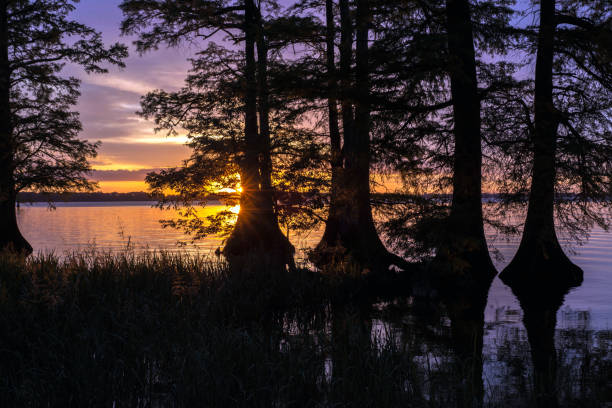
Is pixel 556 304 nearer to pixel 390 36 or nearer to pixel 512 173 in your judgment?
pixel 512 173

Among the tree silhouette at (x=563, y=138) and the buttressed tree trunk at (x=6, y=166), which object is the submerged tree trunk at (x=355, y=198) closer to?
the tree silhouette at (x=563, y=138)

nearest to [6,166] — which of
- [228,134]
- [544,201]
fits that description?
[228,134]

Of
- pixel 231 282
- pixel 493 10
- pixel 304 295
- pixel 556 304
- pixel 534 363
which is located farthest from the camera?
pixel 493 10

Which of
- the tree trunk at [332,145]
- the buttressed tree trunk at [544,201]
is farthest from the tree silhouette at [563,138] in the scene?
the tree trunk at [332,145]

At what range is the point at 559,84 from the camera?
19.2 metres

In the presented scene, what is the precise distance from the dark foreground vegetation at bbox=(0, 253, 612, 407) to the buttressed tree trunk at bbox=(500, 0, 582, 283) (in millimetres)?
7245

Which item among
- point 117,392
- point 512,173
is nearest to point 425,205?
point 512,173

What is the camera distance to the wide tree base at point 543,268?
17453 mm

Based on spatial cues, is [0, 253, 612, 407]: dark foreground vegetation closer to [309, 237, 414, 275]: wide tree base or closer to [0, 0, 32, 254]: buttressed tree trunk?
[309, 237, 414, 275]: wide tree base

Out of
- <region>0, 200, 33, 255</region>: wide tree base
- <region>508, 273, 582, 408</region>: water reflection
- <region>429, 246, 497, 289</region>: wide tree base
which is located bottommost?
<region>508, 273, 582, 408</region>: water reflection

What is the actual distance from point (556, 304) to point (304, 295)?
7176 millimetres

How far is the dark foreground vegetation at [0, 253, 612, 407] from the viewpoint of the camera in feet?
18.2

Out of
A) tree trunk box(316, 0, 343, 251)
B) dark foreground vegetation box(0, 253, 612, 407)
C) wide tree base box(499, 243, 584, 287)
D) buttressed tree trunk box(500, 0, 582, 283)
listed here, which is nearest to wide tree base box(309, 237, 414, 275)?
tree trunk box(316, 0, 343, 251)

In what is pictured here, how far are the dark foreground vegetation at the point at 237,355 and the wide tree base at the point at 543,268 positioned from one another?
699cm
